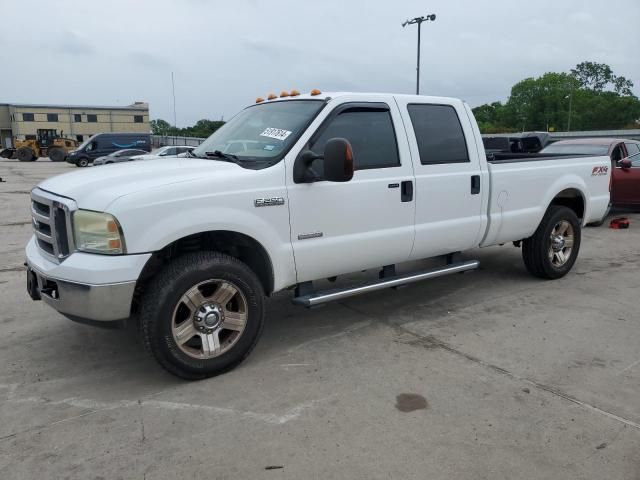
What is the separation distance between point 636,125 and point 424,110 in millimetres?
88779

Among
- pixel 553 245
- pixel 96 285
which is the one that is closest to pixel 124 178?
pixel 96 285

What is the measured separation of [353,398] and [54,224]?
224 cm

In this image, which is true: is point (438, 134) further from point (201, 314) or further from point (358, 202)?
point (201, 314)

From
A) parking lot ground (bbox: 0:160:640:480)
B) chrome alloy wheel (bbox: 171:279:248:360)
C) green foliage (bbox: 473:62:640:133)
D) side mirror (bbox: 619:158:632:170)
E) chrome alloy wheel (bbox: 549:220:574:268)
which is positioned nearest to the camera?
parking lot ground (bbox: 0:160:640:480)

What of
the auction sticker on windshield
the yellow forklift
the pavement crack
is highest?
the yellow forklift

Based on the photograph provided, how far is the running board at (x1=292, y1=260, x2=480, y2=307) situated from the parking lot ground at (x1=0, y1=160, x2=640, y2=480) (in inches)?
15.8

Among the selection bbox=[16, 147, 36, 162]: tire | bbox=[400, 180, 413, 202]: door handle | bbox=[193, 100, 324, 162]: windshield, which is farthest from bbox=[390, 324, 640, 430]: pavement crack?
bbox=[16, 147, 36, 162]: tire

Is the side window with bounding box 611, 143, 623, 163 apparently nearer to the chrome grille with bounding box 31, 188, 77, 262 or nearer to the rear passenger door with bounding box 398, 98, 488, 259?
the rear passenger door with bounding box 398, 98, 488, 259

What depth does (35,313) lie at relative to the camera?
16.6 ft

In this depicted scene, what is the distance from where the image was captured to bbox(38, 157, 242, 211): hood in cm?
329

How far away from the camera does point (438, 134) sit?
4.88m

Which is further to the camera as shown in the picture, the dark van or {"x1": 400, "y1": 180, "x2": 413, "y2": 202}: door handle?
the dark van

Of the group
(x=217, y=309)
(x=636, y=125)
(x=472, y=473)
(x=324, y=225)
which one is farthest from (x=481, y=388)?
(x=636, y=125)

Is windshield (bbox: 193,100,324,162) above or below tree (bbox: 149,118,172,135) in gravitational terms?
below
